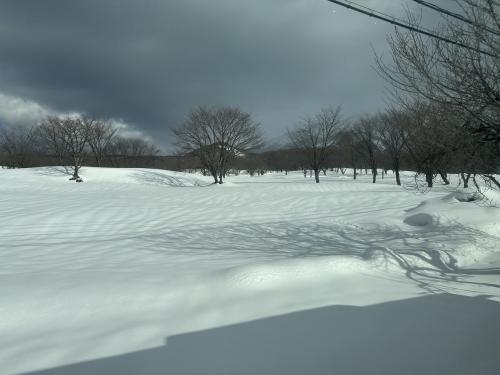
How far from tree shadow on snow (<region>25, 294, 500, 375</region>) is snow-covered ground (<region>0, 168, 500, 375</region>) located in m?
0.01

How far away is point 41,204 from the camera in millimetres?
10516

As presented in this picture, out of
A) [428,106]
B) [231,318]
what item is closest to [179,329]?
[231,318]

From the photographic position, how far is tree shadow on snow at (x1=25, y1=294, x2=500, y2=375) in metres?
2.36

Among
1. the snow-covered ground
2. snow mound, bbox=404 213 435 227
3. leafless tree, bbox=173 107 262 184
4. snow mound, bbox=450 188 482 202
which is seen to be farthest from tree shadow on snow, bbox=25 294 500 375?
leafless tree, bbox=173 107 262 184

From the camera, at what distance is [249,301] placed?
3.43m

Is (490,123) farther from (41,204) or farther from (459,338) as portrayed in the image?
(41,204)

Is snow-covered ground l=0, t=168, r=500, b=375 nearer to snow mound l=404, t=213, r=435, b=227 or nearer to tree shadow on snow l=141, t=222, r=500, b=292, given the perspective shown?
tree shadow on snow l=141, t=222, r=500, b=292

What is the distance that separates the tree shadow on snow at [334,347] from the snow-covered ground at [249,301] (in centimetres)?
1

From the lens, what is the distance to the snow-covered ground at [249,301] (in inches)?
97.0

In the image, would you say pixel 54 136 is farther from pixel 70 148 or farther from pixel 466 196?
pixel 466 196

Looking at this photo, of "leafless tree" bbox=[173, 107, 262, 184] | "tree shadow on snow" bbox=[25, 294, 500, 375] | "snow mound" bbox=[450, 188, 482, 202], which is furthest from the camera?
"leafless tree" bbox=[173, 107, 262, 184]

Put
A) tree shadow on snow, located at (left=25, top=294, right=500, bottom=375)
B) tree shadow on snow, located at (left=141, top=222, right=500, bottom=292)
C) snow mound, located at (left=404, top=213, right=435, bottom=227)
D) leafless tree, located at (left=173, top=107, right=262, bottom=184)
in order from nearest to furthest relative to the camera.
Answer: tree shadow on snow, located at (left=25, top=294, right=500, bottom=375)
tree shadow on snow, located at (left=141, top=222, right=500, bottom=292)
snow mound, located at (left=404, top=213, right=435, bottom=227)
leafless tree, located at (left=173, top=107, right=262, bottom=184)

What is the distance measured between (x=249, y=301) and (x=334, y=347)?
1191 millimetres

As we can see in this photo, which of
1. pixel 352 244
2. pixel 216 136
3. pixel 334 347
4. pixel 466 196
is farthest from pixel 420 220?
pixel 216 136
